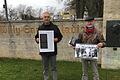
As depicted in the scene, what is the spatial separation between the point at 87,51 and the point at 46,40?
1174 mm

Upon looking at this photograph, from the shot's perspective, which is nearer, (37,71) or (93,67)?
(93,67)

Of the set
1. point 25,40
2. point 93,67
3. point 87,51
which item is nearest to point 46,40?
point 87,51

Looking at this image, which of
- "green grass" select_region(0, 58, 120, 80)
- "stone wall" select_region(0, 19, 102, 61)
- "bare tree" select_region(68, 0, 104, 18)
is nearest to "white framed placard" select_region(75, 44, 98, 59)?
"green grass" select_region(0, 58, 120, 80)

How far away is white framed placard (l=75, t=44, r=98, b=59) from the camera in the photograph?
9430 mm

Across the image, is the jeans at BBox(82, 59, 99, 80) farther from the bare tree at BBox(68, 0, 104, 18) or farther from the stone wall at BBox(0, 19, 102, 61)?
the bare tree at BBox(68, 0, 104, 18)

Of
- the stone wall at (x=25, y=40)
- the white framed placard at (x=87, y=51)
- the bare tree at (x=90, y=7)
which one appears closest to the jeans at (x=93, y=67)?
the white framed placard at (x=87, y=51)

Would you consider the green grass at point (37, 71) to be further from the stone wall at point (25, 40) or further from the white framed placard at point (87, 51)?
the white framed placard at point (87, 51)

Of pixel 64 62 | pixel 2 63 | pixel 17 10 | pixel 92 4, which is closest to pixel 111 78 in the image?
pixel 64 62

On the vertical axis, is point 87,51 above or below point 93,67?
above

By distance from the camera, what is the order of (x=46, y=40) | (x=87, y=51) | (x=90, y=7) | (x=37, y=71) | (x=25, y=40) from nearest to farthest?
(x=87, y=51) < (x=46, y=40) < (x=37, y=71) < (x=25, y=40) < (x=90, y=7)

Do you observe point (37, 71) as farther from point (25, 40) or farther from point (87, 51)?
point (25, 40)

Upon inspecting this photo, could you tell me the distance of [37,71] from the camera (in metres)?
13.1

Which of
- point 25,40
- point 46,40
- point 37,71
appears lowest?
point 37,71

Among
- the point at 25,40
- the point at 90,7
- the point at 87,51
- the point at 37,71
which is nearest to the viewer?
the point at 87,51
